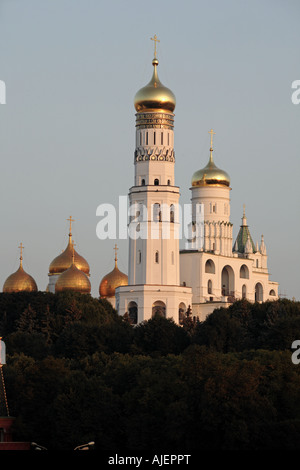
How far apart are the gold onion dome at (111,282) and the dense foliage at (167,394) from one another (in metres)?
27.0

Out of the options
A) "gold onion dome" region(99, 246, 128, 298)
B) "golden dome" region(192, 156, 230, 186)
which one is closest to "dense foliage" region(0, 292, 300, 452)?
"golden dome" region(192, 156, 230, 186)

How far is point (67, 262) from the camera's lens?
115688 mm

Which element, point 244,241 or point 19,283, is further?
point 244,241

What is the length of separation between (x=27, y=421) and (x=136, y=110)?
37.9 metres

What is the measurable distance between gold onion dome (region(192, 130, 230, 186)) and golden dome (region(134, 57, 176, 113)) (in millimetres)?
8427

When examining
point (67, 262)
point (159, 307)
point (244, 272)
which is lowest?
point (159, 307)

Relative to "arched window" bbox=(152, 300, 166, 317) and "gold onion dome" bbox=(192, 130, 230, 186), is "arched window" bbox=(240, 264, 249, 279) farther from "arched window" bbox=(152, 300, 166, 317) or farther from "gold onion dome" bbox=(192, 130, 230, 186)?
"arched window" bbox=(152, 300, 166, 317)

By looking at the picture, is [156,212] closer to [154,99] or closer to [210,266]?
[154,99]

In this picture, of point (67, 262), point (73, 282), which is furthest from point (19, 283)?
point (73, 282)

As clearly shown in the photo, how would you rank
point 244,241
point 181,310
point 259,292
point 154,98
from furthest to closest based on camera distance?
1. point 244,241
2. point 259,292
3. point 181,310
4. point 154,98

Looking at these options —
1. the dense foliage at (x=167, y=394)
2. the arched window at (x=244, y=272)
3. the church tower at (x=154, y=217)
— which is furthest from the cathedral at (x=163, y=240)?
the dense foliage at (x=167, y=394)

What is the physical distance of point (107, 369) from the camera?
75.7 metres

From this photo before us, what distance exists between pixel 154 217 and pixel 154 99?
7.12 m
